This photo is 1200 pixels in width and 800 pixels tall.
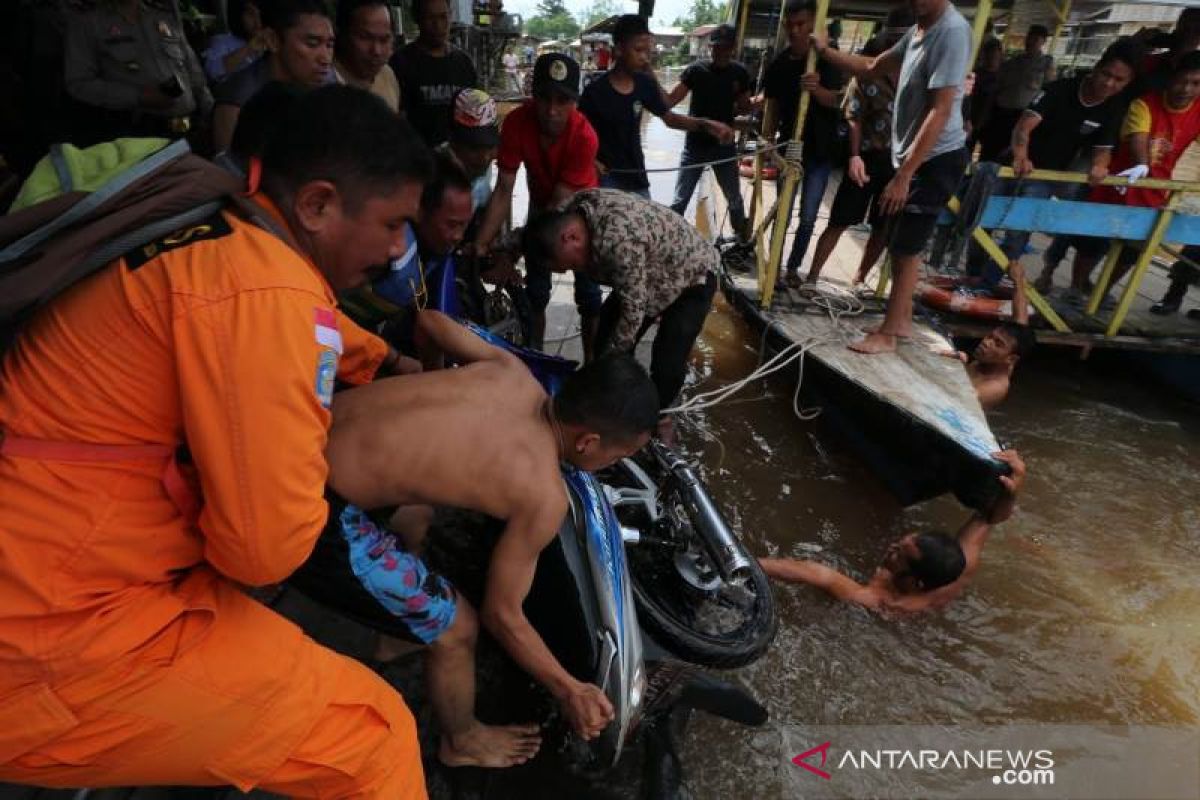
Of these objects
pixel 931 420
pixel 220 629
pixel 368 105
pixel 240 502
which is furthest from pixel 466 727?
pixel 931 420

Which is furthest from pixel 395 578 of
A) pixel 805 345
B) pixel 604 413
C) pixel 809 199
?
pixel 809 199

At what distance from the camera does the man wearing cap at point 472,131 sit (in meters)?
3.22

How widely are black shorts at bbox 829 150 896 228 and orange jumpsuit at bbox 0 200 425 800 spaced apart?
4522 mm

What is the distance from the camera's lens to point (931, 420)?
11.9 ft

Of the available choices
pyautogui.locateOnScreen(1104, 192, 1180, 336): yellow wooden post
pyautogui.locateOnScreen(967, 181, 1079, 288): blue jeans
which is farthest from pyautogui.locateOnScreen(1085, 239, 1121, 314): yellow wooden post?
pyautogui.locateOnScreen(967, 181, 1079, 288): blue jeans

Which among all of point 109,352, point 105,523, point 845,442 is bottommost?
point 845,442

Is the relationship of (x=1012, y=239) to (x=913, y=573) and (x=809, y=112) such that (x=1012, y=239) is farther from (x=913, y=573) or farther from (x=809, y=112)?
(x=913, y=573)

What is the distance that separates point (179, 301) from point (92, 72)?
2.96 meters

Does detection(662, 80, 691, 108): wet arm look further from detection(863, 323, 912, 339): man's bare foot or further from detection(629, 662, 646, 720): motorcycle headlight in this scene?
detection(629, 662, 646, 720): motorcycle headlight

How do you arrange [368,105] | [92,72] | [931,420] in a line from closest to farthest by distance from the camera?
[368,105], [92,72], [931,420]

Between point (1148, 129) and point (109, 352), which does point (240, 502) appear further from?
point (1148, 129)

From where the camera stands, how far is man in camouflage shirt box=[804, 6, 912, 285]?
4496 millimetres

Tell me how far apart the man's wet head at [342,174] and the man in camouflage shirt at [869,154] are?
Result: 12.8ft

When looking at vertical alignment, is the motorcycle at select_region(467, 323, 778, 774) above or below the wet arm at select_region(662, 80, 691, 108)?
below
